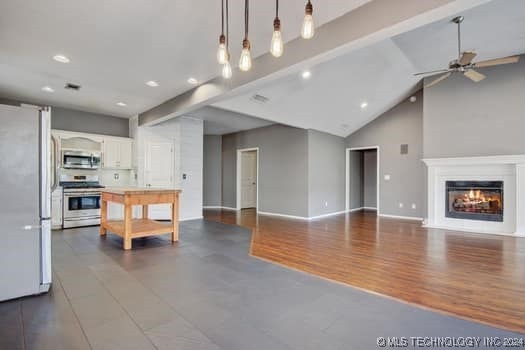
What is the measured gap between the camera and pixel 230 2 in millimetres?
2381

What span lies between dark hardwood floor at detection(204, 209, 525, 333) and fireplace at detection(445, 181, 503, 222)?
0.62 metres

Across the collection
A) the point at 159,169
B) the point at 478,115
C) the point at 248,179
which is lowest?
the point at 248,179

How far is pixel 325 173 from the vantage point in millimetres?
7676

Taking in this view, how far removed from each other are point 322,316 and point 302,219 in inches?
193

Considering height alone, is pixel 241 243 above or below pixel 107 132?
below

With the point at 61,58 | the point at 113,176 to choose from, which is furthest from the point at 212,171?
the point at 61,58

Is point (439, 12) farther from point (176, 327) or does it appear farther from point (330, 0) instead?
point (176, 327)

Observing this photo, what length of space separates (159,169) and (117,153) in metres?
1.03

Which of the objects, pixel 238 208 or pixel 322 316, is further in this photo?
pixel 238 208

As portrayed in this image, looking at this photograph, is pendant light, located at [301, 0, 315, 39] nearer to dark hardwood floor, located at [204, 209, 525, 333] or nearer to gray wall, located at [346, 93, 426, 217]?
dark hardwood floor, located at [204, 209, 525, 333]

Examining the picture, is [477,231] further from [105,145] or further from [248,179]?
[105,145]

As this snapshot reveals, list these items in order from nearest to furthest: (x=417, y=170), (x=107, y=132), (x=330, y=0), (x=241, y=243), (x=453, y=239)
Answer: (x=330, y=0) → (x=241, y=243) → (x=453, y=239) → (x=107, y=132) → (x=417, y=170)

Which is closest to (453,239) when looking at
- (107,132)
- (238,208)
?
(238,208)

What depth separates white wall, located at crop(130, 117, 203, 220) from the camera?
6379 mm
